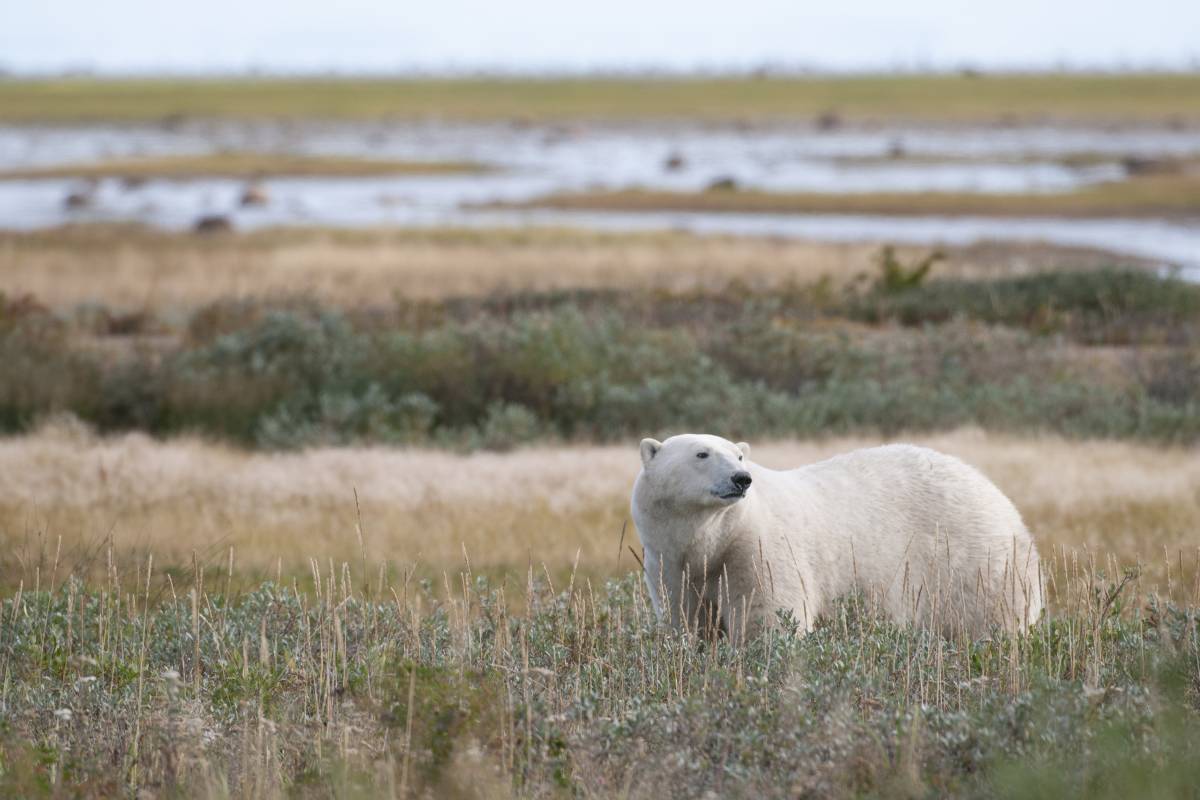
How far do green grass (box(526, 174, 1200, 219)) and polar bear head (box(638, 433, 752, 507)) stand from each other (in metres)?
52.7

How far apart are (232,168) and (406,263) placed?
172 ft

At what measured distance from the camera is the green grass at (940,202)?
190 feet

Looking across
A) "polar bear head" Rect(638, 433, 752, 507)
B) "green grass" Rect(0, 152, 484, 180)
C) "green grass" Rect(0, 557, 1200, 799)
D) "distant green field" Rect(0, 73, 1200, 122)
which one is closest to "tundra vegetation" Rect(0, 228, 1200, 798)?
"green grass" Rect(0, 557, 1200, 799)

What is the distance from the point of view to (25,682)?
755 centimetres

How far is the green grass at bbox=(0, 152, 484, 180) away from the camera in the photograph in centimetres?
8269

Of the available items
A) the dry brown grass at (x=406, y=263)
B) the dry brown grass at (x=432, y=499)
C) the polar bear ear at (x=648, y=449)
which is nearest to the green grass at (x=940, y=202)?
the dry brown grass at (x=406, y=263)

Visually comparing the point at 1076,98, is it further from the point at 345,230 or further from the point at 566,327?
the point at 566,327

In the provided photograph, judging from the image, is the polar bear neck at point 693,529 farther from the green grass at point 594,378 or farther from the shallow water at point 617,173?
the shallow water at point 617,173

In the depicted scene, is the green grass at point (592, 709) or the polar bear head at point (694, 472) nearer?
the green grass at point (592, 709)

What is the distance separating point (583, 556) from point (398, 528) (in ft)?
6.69

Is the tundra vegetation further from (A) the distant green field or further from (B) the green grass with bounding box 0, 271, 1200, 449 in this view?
(A) the distant green field

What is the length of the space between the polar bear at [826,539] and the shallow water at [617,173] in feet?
91.2

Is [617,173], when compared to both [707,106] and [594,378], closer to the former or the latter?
[594,378]

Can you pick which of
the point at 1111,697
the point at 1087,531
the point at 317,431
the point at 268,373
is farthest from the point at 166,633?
the point at 268,373
